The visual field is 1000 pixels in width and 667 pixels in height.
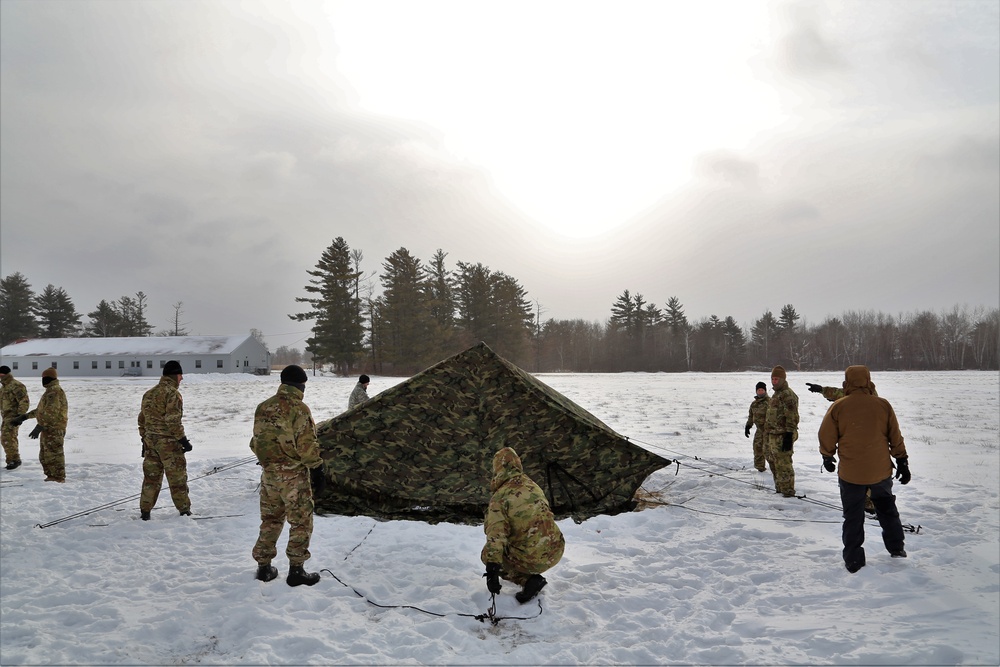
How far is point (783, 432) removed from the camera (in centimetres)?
765

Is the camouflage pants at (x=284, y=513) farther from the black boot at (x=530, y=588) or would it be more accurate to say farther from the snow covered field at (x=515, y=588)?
the black boot at (x=530, y=588)

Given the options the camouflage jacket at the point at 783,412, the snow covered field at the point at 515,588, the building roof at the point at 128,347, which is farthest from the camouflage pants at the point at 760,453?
the building roof at the point at 128,347

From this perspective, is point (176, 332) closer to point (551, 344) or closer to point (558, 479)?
point (551, 344)

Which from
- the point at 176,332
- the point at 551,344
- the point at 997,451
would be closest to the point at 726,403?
the point at 997,451

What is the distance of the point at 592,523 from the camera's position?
6.83m

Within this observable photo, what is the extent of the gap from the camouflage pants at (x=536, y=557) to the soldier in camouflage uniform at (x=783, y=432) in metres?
4.74

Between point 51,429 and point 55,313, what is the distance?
70.4 metres

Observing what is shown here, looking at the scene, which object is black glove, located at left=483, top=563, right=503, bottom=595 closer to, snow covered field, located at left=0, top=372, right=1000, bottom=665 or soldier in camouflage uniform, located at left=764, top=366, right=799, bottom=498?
snow covered field, located at left=0, top=372, right=1000, bottom=665

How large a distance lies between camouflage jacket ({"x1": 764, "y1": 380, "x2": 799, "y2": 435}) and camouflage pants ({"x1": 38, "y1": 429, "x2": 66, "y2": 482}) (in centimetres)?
1136

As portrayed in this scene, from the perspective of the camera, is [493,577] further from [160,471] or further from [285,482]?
[160,471]

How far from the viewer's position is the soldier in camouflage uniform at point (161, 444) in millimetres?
6875

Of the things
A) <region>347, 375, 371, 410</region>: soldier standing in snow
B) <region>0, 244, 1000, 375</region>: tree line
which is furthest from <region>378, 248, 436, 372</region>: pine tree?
<region>347, 375, 371, 410</region>: soldier standing in snow

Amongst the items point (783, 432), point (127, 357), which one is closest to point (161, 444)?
point (783, 432)

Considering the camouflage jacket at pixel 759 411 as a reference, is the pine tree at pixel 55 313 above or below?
above
